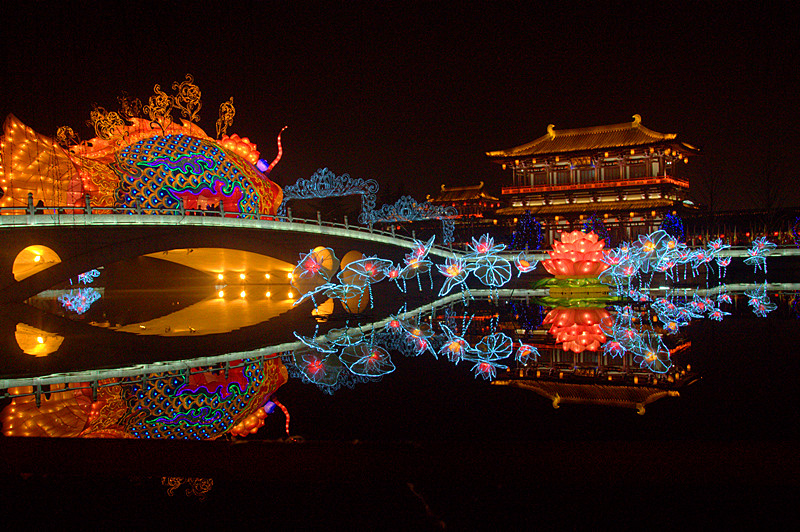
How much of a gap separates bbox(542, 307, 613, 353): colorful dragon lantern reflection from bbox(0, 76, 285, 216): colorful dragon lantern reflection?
14464 millimetres

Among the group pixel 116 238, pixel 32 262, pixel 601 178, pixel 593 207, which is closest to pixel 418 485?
pixel 116 238

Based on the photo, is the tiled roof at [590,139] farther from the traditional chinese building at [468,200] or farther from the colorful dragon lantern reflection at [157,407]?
the colorful dragon lantern reflection at [157,407]

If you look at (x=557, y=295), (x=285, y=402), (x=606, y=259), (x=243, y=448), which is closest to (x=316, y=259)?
(x=557, y=295)

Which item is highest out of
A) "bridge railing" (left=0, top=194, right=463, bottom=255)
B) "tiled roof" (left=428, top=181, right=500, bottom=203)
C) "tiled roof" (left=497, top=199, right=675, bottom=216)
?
"tiled roof" (left=428, top=181, right=500, bottom=203)

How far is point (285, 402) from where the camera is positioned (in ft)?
21.5

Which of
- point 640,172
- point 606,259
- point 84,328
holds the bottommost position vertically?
point 84,328

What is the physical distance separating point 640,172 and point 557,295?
2378 centimetres

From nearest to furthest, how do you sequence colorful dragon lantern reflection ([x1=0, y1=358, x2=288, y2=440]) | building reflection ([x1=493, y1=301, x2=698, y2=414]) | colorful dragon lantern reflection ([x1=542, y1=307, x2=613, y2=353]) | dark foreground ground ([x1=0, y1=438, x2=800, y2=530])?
dark foreground ground ([x1=0, y1=438, x2=800, y2=530]) < colorful dragon lantern reflection ([x1=0, y1=358, x2=288, y2=440]) < building reflection ([x1=493, y1=301, x2=698, y2=414]) < colorful dragon lantern reflection ([x1=542, y1=307, x2=613, y2=353])

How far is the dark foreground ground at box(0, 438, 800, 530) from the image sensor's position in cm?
346

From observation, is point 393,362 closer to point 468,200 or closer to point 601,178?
point 601,178

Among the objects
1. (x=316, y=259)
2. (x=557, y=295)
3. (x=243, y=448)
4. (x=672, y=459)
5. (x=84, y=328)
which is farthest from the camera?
(x=316, y=259)

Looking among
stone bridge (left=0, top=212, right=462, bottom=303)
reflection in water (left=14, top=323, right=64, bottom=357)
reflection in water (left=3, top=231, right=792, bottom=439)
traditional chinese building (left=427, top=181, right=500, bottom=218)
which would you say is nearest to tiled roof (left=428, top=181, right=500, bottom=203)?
traditional chinese building (left=427, top=181, right=500, bottom=218)

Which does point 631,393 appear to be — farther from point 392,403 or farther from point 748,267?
point 748,267

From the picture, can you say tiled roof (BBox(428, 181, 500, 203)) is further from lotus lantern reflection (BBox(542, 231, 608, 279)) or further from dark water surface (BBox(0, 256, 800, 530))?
dark water surface (BBox(0, 256, 800, 530))
